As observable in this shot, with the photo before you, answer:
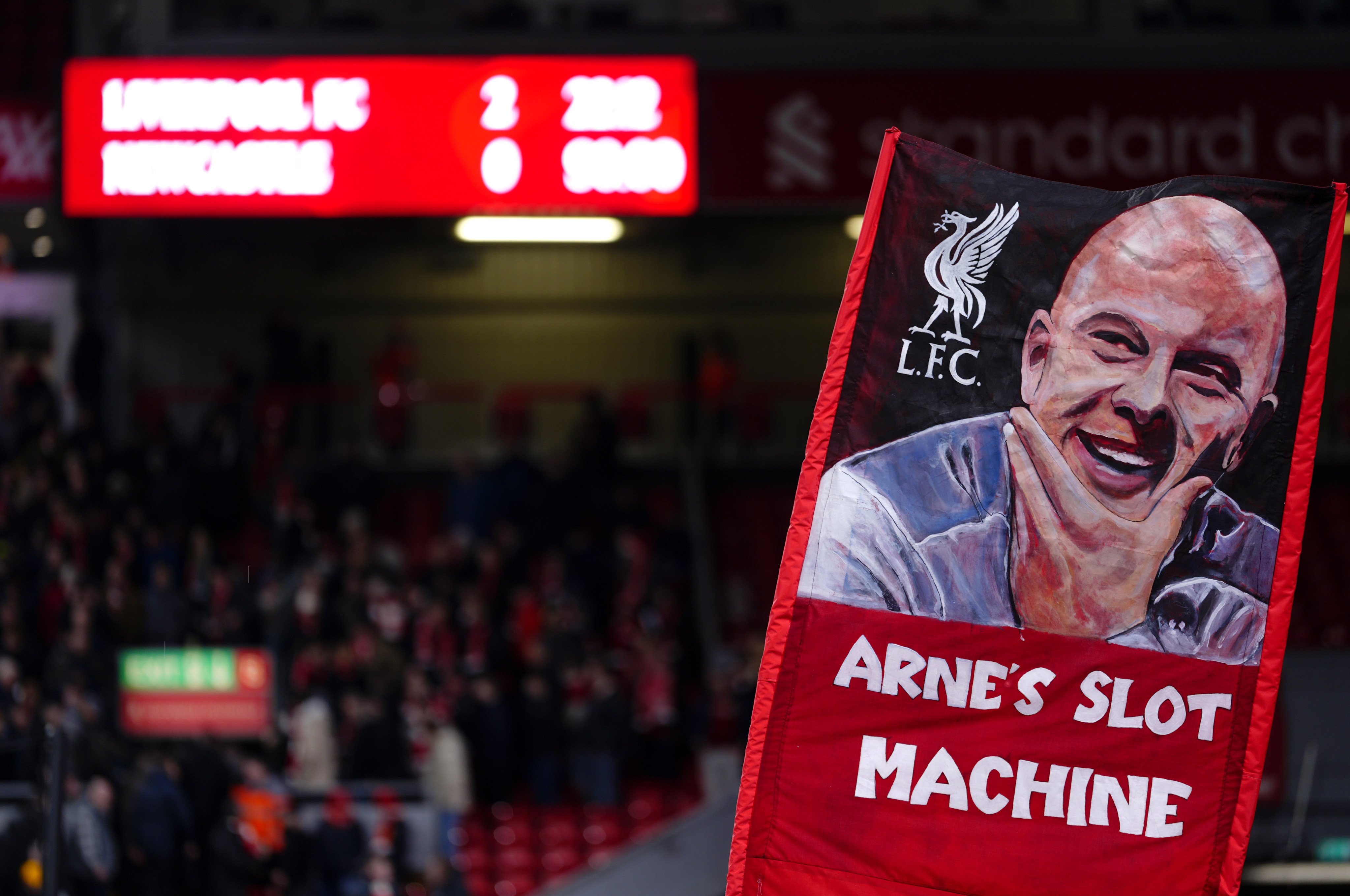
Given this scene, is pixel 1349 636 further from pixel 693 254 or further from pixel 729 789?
pixel 693 254

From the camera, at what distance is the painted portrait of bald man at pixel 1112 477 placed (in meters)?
4.19

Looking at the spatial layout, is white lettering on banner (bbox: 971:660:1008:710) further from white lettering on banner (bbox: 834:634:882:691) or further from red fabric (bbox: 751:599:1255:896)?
white lettering on banner (bbox: 834:634:882:691)

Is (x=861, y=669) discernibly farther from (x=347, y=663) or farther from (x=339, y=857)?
(x=347, y=663)

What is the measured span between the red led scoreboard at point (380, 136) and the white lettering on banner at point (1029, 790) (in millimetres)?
12057

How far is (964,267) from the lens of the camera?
4.30 m

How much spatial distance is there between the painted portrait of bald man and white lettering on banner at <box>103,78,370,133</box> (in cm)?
1255

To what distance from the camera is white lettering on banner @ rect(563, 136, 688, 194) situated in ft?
51.9

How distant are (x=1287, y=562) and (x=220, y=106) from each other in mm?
13217

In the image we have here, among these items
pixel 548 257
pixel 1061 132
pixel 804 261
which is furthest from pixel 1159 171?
pixel 548 257

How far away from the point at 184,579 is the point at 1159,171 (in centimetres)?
964

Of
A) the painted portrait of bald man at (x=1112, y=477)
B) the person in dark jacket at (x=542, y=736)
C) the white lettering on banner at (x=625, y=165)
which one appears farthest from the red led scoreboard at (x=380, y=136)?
the painted portrait of bald man at (x=1112, y=477)

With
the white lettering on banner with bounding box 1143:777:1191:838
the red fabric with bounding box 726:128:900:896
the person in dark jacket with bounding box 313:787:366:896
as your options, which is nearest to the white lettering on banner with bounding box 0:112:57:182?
the person in dark jacket with bounding box 313:787:366:896

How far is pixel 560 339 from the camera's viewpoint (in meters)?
25.6

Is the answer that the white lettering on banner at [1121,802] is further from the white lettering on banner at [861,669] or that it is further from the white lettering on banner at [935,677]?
the white lettering on banner at [861,669]
